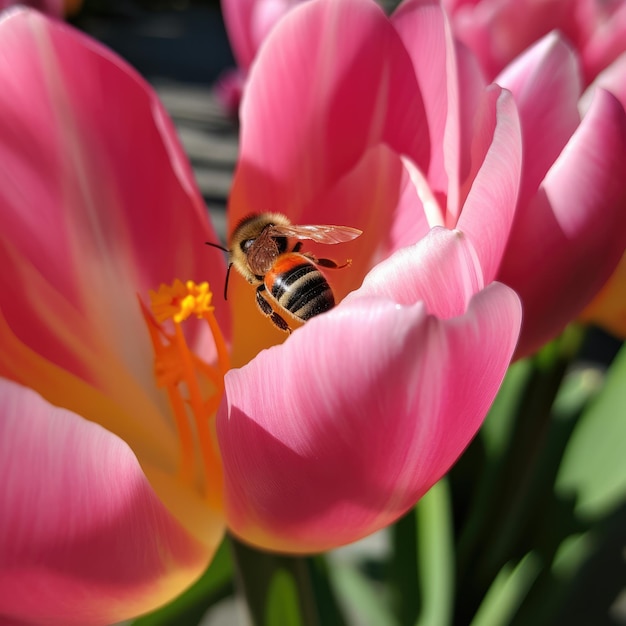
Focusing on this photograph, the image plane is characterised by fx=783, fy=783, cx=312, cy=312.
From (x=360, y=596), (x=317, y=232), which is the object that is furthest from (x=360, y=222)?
(x=360, y=596)

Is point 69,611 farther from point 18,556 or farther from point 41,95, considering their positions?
point 41,95

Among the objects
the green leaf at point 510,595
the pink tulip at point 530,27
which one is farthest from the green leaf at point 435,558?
the pink tulip at point 530,27

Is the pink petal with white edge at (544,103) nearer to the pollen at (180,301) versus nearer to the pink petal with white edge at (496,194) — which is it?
the pink petal with white edge at (496,194)

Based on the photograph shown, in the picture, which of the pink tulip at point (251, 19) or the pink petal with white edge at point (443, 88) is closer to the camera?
the pink petal with white edge at point (443, 88)

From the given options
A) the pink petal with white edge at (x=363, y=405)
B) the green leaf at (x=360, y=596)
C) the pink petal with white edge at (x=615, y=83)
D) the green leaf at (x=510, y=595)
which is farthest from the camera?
the green leaf at (x=360, y=596)

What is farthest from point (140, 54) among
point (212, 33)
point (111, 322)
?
point (111, 322)

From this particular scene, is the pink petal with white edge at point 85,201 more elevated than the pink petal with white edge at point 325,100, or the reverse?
the pink petal with white edge at point 325,100

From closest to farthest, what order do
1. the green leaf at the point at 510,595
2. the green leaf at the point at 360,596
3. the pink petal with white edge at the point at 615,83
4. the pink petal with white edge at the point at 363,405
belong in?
the pink petal with white edge at the point at 363,405 → the pink petal with white edge at the point at 615,83 → the green leaf at the point at 510,595 → the green leaf at the point at 360,596

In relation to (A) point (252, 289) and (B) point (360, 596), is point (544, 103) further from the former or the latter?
(B) point (360, 596)
